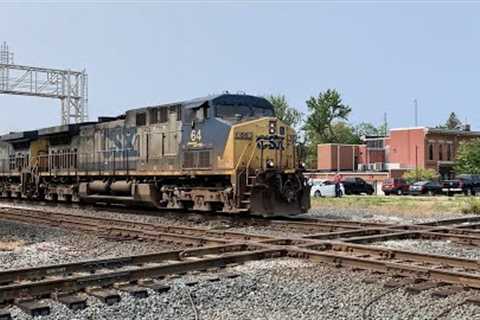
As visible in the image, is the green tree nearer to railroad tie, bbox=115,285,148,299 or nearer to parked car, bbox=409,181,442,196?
parked car, bbox=409,181,442,196

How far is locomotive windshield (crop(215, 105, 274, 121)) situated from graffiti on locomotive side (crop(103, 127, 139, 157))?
420 centimetres

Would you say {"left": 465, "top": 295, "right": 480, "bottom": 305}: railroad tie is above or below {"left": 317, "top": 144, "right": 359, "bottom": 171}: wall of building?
below

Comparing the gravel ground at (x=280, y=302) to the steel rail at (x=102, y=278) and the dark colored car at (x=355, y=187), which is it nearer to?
the steel rail at (x=102, y=278)

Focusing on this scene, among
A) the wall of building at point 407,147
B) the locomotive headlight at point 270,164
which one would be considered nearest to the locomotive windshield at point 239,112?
the locomotive headlight at point 270,164

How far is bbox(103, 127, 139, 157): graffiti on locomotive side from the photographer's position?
1961 cm

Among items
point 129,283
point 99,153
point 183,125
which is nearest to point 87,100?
point 99,153

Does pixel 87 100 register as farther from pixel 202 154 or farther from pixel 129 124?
pixel 202 154

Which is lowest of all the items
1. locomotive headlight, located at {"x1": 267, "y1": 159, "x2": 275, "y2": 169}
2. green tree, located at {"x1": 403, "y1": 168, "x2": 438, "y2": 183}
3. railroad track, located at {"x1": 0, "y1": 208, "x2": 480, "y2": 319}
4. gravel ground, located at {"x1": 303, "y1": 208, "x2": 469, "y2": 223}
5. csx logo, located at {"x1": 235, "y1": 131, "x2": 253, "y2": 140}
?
gravel ground, located at {"x1": 303, "y1": 208, "x2": 469, "y2": 223}

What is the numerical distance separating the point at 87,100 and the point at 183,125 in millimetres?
26682

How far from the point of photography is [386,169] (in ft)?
234

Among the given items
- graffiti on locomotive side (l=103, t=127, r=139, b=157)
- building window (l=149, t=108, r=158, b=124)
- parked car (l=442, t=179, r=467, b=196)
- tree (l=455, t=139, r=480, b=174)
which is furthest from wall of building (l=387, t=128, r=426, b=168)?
building window (l=149, t=108, r=158, b=124)

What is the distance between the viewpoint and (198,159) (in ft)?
54.7

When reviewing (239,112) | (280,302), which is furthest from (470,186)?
(280,302)

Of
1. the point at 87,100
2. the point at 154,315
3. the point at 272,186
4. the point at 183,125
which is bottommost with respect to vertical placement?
the point at 154,315
